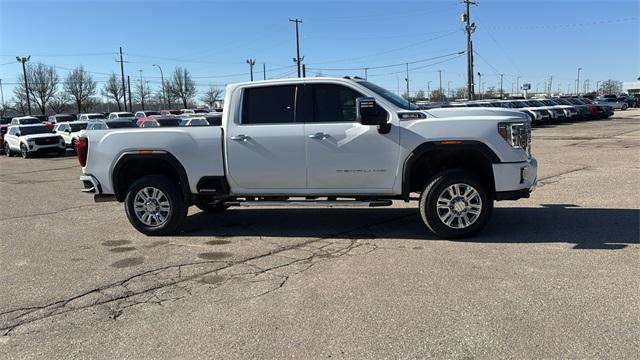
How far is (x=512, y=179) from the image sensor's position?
21.4 ft

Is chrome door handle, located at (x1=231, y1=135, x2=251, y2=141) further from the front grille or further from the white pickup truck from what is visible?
the front grille

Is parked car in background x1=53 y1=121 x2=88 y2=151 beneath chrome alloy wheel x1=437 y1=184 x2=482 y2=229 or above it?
above

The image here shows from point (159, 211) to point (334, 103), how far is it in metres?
2.79

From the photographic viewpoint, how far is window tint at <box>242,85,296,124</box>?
280 inches

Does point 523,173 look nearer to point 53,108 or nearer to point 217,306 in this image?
point 217,306

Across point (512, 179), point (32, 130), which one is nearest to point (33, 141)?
point (32, 130)

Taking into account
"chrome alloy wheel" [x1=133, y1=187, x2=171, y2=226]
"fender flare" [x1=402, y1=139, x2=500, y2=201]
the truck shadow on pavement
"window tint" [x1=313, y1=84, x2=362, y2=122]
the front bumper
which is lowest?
the truck shadow on pavement

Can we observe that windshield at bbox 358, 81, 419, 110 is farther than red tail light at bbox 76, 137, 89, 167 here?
No

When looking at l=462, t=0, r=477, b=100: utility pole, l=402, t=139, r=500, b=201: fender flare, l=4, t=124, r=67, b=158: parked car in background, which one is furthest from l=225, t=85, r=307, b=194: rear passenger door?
l=462, t=0, r=477, b=100: utility pole

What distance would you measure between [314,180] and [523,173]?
2522 mm

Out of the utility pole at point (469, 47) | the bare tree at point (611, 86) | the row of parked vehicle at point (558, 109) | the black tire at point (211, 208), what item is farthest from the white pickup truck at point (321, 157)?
the bare tree at point (611, 86)

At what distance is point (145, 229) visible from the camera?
296 inches

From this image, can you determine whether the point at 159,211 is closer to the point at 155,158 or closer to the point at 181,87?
the point at 155,158

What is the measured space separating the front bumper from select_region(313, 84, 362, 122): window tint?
186cm
